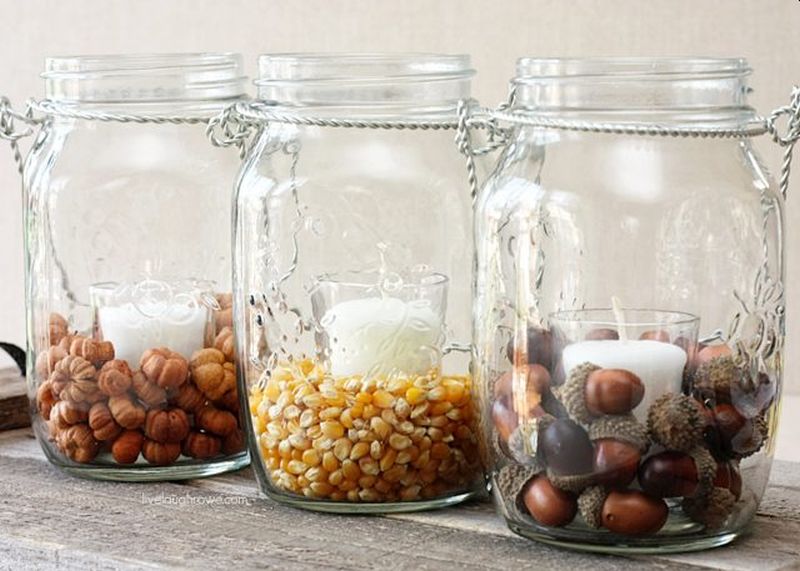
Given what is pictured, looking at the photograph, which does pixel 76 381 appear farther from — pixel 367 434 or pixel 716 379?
pixel 716 379

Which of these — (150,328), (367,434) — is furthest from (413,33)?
(367,434)

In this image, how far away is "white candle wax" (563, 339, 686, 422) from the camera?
71cm

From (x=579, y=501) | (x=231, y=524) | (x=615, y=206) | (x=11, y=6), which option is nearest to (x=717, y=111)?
(x=615, y=206)

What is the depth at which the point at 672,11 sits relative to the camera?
5.53 ft

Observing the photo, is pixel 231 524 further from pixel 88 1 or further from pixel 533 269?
pixel 88 1

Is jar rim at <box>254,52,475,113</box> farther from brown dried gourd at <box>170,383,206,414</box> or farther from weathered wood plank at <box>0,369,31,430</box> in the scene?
weathered wood plank at <box>0,369,31,430</box>

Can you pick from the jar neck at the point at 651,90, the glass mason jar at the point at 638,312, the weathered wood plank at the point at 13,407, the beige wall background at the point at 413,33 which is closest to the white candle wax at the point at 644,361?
the glass mason jar at the point at 638,312

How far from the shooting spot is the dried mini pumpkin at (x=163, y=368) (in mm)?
897

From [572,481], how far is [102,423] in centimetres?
32

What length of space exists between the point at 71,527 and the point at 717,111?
41 cm

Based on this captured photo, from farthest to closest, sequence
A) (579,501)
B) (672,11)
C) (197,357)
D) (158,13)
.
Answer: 1. (158,13)
2. (672,11)
3. (197,357)
4. (579,501)

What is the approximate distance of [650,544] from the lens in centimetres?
73

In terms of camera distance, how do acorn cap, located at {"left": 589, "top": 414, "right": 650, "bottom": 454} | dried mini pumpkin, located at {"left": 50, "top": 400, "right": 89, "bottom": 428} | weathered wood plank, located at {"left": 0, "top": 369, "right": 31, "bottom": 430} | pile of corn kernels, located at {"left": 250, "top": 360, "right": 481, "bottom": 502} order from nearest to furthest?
Answer: 1. acorn cap, located at {"left": 589, "top": 414, "right": 650, "bottom": 454}
2. pile of corn kernels, located at {"left": 250, "top": 360, "right": 481, "bottom": 502}
3. dried mini pumpkin, located at {"left": 50, "top": 400, "right": 89, "bottom": 428}
4. weathered wood plank, located at {"left": 0, "top": 369, "right": 31, "bottom": 430}

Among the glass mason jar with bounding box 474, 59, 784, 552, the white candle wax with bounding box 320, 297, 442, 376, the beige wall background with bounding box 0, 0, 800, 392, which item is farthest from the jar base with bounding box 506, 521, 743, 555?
the beige wall background with bounding box 0, 0, 800, 392
